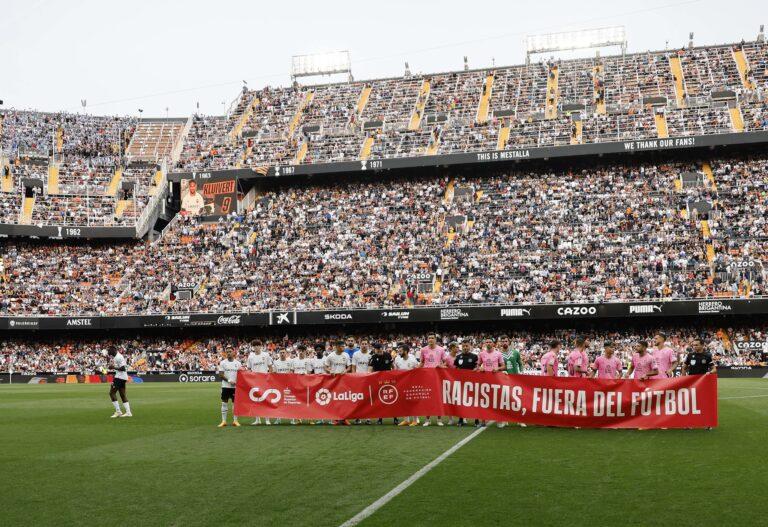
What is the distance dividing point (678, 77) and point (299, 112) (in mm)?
29749

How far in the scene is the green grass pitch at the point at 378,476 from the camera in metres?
8.15

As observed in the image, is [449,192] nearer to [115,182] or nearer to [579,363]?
[115,182]

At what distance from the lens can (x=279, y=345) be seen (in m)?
49.3

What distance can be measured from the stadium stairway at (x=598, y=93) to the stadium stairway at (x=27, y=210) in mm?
41662

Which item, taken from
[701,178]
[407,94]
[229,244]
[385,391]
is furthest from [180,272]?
[385,391]

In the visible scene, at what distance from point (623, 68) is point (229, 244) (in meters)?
33.1

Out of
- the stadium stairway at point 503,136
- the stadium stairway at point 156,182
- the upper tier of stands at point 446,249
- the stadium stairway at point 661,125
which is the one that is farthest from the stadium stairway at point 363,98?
the stadium stairway at point 661,125

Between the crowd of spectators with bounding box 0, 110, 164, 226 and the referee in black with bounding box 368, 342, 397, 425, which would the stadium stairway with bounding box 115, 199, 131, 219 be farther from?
the referee in black with bounding box 368, 342, 397, 425

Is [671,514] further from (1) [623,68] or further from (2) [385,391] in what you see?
(1) [623,68]

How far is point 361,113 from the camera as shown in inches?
2468

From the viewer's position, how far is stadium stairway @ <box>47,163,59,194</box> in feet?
197

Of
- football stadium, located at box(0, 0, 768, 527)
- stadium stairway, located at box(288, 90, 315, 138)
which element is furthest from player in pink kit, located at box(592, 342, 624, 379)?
stadium stairway, located at box(288, 90, 315, 138)

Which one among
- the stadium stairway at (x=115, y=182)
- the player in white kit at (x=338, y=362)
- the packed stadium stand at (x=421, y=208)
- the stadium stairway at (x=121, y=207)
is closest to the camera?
the player in white kit at (x=338, y=362)

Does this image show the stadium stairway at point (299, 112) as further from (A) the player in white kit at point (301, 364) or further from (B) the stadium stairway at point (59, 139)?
(A) the player in white kit at point (301, 364)
